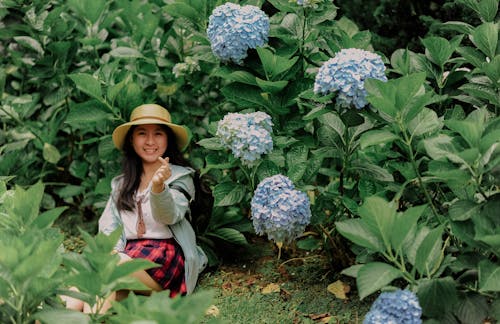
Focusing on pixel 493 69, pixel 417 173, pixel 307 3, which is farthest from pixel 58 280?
pixel 493 69

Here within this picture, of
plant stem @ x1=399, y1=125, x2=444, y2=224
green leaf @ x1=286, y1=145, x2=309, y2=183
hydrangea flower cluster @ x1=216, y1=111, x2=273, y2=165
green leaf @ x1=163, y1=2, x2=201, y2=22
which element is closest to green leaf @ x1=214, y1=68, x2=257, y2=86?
hydrangea flower cluster @ x1=216, y1=111, x2=273, y2=165

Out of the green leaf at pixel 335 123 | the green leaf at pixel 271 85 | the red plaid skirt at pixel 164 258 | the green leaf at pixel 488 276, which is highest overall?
the green leaf at pixel 271 85

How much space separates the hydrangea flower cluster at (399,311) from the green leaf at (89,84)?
1867mm

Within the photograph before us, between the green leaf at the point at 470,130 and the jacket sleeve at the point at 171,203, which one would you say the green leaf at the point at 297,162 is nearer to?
the jacket sleeve at the point at 171,203

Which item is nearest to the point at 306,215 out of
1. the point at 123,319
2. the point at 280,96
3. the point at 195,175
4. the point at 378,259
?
the point at 378,259

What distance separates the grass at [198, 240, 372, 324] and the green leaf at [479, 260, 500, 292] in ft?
2.65

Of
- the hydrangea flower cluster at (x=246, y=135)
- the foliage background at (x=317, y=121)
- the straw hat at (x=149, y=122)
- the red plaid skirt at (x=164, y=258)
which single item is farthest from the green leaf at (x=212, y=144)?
the red plaid skirt at (x=164, y=258)

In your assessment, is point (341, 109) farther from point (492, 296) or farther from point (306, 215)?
point (492, 296)

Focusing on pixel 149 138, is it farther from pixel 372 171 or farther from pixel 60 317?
pixel 60 317

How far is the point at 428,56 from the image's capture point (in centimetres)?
342

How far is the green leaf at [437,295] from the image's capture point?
7.94 feet

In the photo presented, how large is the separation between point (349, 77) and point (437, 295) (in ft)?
2.81

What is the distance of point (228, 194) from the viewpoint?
133 inches

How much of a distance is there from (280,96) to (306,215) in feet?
2.01
